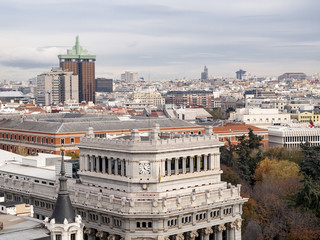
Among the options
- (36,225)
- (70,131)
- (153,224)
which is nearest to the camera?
(36,225)

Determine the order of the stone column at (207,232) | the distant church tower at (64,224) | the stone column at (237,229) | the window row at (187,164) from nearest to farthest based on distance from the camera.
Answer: the distant church tower at (64,224) < the stone column at (207,232) < the window row at (187,164) < the stone column at (237,229)

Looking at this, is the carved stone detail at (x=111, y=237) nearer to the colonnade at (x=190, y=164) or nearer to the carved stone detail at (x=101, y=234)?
the carved stone detail at (x=101, y=234)

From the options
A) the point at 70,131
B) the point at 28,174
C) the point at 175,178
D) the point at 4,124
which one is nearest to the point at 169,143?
the point at 175,178

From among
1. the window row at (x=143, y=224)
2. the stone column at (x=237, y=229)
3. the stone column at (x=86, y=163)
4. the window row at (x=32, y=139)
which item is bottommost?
the stone column at (x=237, y=229)

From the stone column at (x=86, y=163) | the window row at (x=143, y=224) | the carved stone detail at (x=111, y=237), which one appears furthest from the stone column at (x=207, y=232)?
the stone column at (x=86, y=163)

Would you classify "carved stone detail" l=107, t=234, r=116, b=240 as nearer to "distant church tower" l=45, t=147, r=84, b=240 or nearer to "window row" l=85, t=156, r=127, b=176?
"window row" l=85, t=156, r=127, b=176

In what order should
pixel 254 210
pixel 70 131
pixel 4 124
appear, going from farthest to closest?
pixel 4 124, pixel 70 131, pixel 254 210

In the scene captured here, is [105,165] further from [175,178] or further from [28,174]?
[28,174]

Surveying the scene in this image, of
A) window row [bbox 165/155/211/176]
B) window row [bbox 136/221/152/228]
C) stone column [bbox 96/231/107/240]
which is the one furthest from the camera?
window row [bbox 165/155/211/176]

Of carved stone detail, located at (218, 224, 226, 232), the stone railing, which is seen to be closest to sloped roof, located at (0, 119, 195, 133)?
the stone railing

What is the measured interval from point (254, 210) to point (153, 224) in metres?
26.9

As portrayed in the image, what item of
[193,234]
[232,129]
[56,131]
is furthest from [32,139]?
[193,234]

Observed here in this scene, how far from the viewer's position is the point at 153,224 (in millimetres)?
77188

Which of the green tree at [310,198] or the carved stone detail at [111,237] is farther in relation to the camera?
the green tree at [310,198]
